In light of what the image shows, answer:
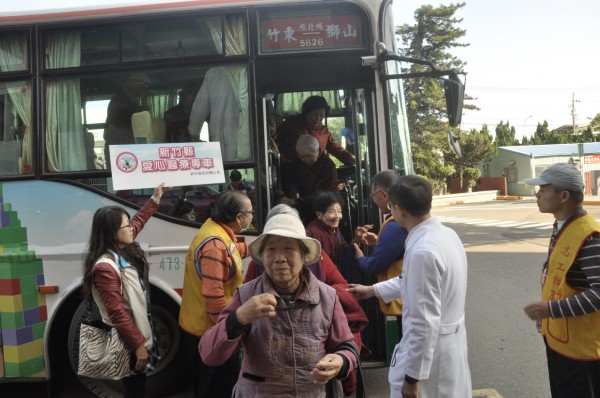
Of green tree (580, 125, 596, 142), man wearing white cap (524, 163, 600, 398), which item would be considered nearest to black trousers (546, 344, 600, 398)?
man wearing white cap (524, 163, 600, 398)

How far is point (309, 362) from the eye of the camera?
220cm

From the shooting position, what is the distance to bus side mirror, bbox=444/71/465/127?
4301 mm

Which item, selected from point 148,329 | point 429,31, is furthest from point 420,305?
point 429,31

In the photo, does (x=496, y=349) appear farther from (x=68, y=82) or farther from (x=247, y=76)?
(x=68, y=82)

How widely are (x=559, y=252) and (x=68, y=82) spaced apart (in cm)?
371

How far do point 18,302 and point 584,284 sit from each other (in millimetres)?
3964

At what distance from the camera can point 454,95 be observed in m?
4.32

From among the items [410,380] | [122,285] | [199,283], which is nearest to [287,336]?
[410,380]

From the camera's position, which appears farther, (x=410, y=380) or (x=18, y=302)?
(x=18, y=302)

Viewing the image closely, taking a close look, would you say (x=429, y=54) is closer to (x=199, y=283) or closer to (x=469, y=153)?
(x=469, y=153)

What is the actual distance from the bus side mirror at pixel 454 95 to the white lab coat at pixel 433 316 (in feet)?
6.20

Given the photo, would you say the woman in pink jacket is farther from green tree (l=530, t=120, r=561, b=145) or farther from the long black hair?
green tree (l=530, t=120, r=561, b=145)

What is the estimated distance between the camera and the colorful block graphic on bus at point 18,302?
171 inches

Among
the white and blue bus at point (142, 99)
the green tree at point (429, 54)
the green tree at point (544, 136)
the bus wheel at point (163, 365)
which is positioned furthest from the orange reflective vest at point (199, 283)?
the green tree at point (544, 136)
